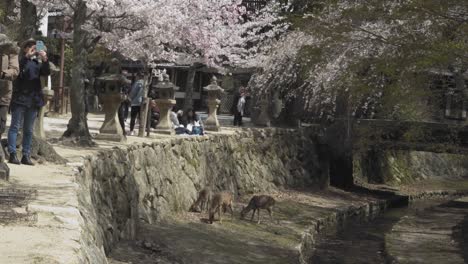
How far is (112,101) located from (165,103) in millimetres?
3741

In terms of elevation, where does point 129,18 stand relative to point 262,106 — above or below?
above

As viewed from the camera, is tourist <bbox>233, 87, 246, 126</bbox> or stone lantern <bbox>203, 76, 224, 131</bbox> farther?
tourist <bbox>233, 87, 246, 126</bbox>

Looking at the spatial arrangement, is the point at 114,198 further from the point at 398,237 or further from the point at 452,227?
the point at 452,227

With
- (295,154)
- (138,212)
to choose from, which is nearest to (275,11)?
(295,154)

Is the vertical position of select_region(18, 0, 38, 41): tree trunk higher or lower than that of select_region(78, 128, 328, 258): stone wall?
higher

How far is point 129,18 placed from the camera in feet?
50.9

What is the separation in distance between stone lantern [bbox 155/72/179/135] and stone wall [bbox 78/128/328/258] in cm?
127

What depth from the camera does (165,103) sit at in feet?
59.2

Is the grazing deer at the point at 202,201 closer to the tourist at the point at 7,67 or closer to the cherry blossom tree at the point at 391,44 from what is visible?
the cherry blossom tree at the point at 391,44

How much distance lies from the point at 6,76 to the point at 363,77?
7.63 m

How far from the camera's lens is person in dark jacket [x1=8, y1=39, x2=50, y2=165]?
29.6 ft

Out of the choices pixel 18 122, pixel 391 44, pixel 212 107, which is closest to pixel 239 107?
pixel 212 107

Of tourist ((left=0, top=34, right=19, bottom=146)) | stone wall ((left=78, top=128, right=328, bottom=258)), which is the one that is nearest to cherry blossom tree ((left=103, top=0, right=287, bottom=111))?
stone wall ((left=78, top=128, right=328, bottom=258))

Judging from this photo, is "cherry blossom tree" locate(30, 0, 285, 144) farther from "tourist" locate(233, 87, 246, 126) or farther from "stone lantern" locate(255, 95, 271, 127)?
"stone lantern" locate(255, 95, 271, 127)
